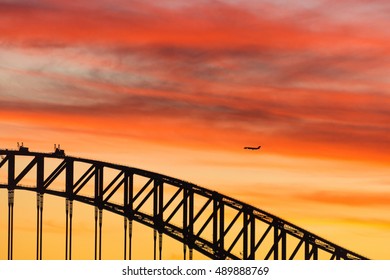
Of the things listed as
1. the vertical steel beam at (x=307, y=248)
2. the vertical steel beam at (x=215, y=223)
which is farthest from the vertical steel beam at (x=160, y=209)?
the vertical steel beam at (x=307, y=248)

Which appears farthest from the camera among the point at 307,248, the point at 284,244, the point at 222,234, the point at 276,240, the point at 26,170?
the point at 284,244

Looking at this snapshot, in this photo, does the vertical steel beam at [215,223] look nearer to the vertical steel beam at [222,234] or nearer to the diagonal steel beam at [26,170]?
the vertical steel beam at [222,234]

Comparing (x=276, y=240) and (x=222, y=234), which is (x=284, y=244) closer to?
(x=276, y=240)

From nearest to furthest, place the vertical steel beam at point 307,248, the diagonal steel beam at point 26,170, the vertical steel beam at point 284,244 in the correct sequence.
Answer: the diagonal steel beam at point 26,170 → the vertical steel beam at point 307,248 → the vertical steel beam at point 284,244

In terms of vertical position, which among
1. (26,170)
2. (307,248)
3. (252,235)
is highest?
(26,170)

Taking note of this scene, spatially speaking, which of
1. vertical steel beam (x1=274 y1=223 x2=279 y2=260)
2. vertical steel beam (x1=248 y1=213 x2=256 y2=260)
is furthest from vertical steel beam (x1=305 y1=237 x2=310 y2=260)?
vertical steel beam (x1=248 y1=213 x2=256 y2=260)

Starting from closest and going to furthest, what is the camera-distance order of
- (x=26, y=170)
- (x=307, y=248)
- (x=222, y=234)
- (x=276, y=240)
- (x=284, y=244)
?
1. (x=26, y=170)
2. (x=222, y=234)
3. (x=276, y=240)
4. (x=307, y=248)
5. (x=284, y=244)

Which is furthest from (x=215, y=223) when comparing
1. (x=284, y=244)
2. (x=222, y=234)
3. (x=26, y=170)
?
(x=26, y=170)

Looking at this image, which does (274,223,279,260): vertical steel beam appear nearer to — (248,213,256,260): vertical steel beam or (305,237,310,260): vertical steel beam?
(248,213,256,260): vertical steel beam

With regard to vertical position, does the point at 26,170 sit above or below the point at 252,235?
above
